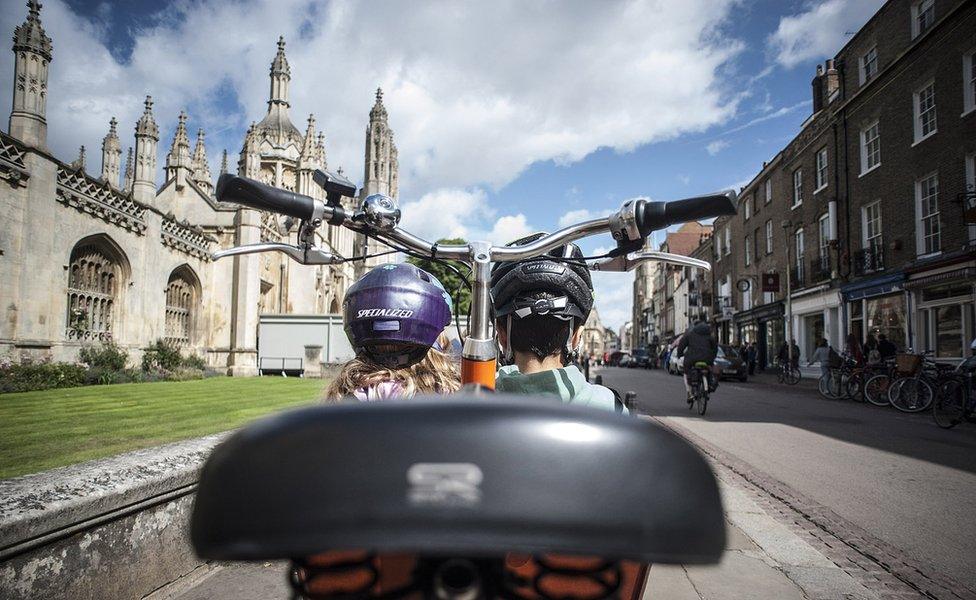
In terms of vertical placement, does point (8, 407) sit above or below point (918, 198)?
below

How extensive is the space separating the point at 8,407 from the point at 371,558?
1158 centimetres

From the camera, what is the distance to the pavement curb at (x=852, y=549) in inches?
126

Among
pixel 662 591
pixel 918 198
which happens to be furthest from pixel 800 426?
pixel 918 198

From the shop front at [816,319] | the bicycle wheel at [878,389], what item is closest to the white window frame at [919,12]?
the shop front at [816,319]

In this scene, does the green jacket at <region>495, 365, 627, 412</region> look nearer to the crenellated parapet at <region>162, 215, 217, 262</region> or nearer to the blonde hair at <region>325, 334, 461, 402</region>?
the blonde hair at <region>325, 334, 461, 402</region>

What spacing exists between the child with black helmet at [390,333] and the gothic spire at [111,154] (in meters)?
38.8

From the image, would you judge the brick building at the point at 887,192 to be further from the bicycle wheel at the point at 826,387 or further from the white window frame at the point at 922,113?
the bicycle wheel at the point at 826,387

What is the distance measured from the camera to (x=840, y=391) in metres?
14.8

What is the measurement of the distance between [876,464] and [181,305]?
28.5 meters

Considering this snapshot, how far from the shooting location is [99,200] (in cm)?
1962

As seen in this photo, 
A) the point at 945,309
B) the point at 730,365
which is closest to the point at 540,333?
the point at 945,309

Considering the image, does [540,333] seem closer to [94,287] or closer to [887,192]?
[887,192]

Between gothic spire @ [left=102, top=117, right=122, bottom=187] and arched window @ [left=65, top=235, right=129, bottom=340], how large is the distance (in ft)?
51.3

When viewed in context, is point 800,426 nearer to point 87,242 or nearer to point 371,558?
point 371,558
